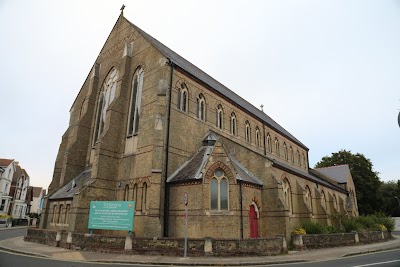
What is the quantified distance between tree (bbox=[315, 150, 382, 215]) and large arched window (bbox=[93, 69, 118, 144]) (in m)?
49.6

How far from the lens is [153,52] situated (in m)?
20.5

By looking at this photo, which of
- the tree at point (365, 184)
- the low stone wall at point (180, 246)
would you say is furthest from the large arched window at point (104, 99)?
the tree at point (365, 184)

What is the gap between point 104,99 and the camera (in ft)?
80.8

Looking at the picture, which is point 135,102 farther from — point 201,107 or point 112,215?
point 112,215

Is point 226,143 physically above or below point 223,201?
above

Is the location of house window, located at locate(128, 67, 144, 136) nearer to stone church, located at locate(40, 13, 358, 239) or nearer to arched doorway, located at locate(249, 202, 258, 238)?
stone church, located at locate(40, 13, 358, 239)

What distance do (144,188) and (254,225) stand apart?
7849 millimetres

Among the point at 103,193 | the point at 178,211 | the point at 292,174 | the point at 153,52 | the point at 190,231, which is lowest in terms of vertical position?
the point at 190,231

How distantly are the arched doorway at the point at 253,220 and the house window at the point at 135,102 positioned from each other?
397 inches

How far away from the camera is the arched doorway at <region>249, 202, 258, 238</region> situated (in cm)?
1749

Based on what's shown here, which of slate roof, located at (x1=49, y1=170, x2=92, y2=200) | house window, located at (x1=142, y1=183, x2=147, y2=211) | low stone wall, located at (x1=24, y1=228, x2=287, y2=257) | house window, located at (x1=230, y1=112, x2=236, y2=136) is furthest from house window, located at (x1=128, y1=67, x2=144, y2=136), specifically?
house window, located at (x1=230, y1=112, x2=236, y2=136)

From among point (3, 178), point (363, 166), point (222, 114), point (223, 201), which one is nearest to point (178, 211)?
point (223, 201)

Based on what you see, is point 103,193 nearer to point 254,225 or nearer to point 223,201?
point 223,201

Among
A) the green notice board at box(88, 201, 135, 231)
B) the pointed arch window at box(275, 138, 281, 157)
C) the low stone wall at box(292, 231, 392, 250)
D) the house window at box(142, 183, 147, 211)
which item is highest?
the pointed arch window at box(275, 138, 281, 157)
